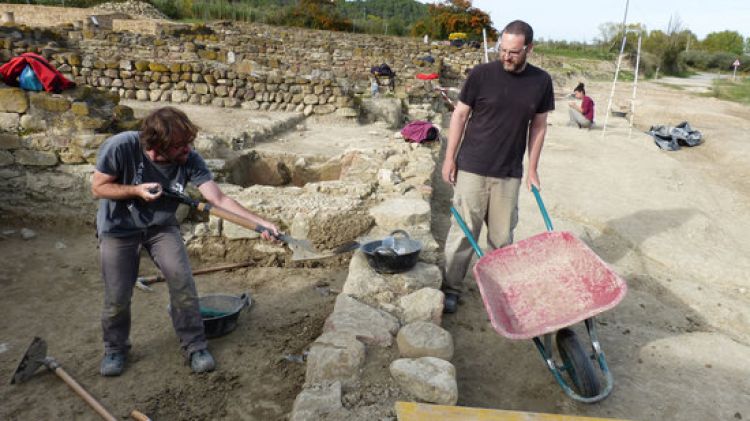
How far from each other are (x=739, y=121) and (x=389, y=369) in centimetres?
1817

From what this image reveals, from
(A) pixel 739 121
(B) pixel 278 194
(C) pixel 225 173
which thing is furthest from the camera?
(A) pixel 739 121

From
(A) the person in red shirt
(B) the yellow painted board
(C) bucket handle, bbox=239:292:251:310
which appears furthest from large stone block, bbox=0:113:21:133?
(A) the person in red shirt

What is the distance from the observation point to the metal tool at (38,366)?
8.87ft

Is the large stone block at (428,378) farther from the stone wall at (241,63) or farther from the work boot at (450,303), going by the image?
the stone wall at (241,63)

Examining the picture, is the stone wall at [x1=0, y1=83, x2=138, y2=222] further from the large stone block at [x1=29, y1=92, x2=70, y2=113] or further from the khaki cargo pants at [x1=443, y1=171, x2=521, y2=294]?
the khaki cargo pants at [x1=443, y1=171, x2=521, y2=294]

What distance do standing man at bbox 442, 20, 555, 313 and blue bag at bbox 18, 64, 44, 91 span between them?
4.58m

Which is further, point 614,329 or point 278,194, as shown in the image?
→ point 278,194

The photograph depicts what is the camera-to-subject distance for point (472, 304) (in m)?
3.79

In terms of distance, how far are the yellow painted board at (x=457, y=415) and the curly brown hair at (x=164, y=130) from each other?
1756 mm

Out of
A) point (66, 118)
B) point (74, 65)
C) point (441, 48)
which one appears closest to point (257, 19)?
point (441, 48)

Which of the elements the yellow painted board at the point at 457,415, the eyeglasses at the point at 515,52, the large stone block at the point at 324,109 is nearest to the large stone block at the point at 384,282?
the yellow painted board at the point at 457,415

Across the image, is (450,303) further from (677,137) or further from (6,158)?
(677,137)

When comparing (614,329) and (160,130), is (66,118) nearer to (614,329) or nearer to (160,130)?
(160,130)

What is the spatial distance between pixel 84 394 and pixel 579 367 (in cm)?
263
